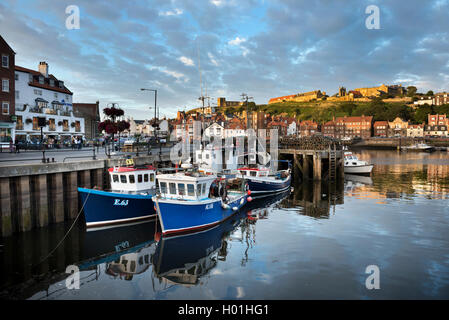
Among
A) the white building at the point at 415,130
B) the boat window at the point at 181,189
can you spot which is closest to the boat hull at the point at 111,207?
the boat window at the point at 181,189

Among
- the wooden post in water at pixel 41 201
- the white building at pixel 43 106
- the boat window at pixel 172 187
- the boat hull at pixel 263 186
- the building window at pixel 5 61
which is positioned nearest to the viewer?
the wooden post in water at pixel 41 201

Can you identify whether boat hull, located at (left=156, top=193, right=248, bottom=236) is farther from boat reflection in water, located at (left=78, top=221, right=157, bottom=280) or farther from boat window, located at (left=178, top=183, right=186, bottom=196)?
boat reflection in water, located at (left=78, top=221, right=157, bottom=280)

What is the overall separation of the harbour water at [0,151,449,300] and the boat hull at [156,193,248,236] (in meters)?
0.62

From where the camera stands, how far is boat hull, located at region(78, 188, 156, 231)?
1862cm

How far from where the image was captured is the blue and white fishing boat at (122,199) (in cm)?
1880

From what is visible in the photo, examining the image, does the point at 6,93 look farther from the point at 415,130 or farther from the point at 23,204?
the point at 415,130

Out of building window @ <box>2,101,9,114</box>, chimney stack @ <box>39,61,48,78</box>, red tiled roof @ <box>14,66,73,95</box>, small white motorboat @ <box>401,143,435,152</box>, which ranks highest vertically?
chimney stack @ <box>39,61,48,78</box>

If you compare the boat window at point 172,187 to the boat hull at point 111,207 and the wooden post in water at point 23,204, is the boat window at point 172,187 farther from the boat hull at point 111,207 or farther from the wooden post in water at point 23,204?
the wooden post in water at point 23,204

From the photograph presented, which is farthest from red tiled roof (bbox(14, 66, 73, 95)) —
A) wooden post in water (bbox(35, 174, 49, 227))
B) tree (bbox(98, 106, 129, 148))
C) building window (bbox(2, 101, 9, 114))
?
wooden post in water (bbox(35, 174, 49, 227))

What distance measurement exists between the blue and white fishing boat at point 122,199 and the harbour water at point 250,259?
76 cm

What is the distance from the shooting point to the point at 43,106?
4812cm
